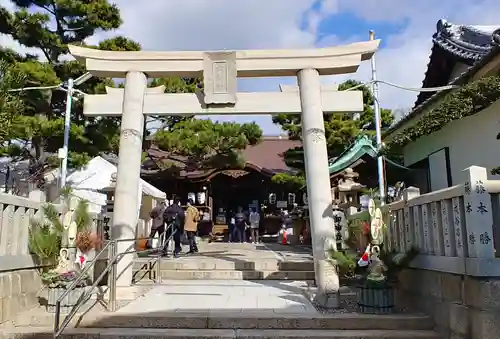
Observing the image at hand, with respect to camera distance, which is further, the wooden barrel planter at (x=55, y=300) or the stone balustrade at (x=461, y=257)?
the wooden barrel planter at (x=55, y=300)

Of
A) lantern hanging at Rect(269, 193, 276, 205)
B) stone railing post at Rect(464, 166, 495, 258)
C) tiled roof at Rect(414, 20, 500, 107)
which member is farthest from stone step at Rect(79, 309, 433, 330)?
lantern hanging at Rect(269, 193, 276, 205)

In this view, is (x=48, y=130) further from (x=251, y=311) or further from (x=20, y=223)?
(x=251, y=311)

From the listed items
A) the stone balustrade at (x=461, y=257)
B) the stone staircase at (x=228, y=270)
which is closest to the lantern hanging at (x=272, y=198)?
the stone staircase at (x=228, y=270)

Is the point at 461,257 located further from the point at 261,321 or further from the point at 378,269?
the point at 261,321

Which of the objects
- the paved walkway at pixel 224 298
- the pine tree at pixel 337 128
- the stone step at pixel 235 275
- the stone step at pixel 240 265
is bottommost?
the paved walkway at pixel 224 298

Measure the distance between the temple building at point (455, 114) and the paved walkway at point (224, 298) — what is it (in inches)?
135

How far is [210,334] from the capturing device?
18.7ft

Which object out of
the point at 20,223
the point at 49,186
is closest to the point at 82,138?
the point at 49,186

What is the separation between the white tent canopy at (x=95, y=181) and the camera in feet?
53.0

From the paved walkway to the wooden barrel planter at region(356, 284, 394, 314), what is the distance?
0.79 m

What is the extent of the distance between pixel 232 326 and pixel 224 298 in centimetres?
156

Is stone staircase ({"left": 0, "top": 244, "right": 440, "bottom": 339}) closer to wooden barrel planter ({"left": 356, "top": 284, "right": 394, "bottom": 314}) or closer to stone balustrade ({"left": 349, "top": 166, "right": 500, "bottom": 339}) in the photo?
wooden barrel planter ({"left": 356, "top": 284, "right": 394, "bottom": 314})

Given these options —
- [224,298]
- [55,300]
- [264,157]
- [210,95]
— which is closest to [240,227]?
[264,157]

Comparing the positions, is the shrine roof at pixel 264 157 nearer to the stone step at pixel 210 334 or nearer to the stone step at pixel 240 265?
the stone step at pixel 240 265
